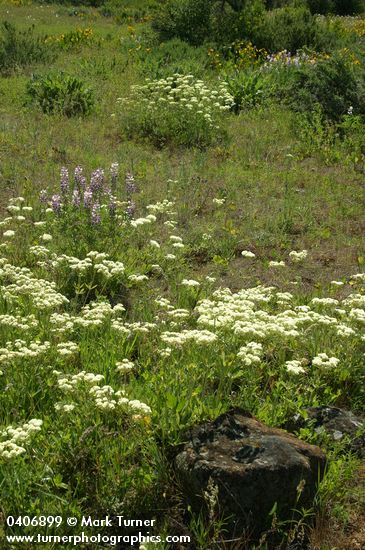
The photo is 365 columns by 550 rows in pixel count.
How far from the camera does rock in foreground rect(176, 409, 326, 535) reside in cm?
375

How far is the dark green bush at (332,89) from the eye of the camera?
11852 millimetres

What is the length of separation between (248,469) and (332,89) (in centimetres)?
971

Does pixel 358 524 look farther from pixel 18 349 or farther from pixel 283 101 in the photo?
pixel 283 101

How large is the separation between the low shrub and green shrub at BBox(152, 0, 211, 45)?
256 inches

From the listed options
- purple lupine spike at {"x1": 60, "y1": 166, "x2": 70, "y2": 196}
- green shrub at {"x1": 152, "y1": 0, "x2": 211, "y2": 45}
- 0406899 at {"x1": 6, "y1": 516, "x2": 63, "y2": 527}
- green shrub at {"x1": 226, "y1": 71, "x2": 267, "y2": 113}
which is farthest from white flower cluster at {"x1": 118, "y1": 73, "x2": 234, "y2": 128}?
0406899 at {"x1": 6, "y1": 516, "x2": 63, "y2": 527}

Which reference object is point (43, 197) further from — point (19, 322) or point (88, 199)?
point (19, 322)

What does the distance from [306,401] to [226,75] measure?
10.3 metres

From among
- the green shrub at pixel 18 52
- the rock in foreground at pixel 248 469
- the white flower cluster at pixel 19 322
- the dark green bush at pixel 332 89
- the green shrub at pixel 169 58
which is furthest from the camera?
the green shrub at pixel 18 52

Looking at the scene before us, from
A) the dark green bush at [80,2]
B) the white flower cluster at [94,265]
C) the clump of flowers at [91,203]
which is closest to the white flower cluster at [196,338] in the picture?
the white flower cluster at [94,265]

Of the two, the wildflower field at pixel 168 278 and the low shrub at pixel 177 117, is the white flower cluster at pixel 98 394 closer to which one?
the wildflower field at pixel 168 278

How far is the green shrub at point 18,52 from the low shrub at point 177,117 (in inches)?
196

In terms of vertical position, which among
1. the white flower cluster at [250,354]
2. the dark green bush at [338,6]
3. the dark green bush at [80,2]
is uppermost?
the white flower cluster at [250,354]

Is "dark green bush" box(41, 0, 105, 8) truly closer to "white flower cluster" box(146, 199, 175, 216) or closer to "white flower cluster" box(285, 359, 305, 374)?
"white flower cluster" box(146, 199, 175, 216)

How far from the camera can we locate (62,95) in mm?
12289
